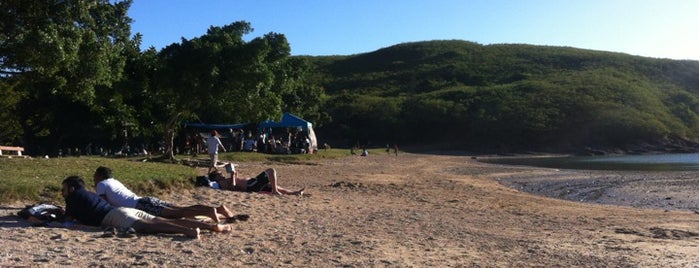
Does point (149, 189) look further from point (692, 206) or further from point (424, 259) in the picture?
point (692, 206)

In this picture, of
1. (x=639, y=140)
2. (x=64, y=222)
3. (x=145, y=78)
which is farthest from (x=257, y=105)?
(x=639, y=140)

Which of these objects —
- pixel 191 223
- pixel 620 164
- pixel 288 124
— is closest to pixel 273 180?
pixel 191 223

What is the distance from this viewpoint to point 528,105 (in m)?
75.4

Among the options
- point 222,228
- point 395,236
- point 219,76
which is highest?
point 219,76

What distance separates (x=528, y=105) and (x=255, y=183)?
65.1 meters

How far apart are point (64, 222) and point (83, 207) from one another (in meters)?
0.36

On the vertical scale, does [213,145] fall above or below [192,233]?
above

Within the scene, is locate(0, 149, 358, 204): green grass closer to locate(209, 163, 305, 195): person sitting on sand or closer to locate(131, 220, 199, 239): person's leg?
locate(209, 163, 305, 195): person sitting on sand

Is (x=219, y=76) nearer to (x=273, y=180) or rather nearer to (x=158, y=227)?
(x=273, y=180)

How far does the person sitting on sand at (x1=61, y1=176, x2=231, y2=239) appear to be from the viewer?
8234 mm

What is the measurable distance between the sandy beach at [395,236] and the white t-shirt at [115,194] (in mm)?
649

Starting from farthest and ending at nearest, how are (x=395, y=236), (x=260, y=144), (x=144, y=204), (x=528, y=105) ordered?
(x=528, y=105) < (x=260, y=144) < (x=395, y=236) < (x=144, y=204)

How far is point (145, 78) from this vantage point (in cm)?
2692

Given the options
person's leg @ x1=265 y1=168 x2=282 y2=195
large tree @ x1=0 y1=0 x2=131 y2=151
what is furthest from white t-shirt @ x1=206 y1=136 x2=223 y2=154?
person's leg @ x1=265 y1=168 x2=282 y2=195
